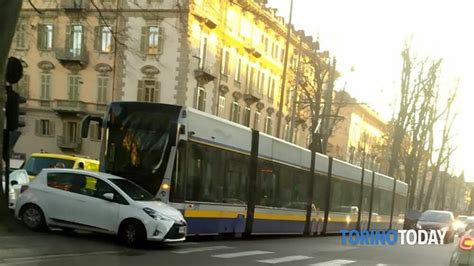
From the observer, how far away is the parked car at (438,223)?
31.1 metres

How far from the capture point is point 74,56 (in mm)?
47875

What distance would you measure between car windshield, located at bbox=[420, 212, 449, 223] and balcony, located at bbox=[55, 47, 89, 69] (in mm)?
28945

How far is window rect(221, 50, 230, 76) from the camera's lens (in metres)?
51.2

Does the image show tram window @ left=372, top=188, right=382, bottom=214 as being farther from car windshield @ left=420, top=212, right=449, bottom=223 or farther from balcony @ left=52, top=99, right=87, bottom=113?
balcony @ left=52, top=99, right=87, bottom=113

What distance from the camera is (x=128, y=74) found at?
1842 inches

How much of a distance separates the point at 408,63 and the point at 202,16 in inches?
627

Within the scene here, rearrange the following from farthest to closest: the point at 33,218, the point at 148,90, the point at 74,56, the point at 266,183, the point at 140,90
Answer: the point at 74,56 < the point at 148,90 < the point at 140,90 < the point at 266,183 < the point at 33,218

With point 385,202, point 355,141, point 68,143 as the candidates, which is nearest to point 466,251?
point 385,202

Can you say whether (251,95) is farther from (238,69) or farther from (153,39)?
(153,39)


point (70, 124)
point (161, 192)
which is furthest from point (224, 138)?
point (70, 124)

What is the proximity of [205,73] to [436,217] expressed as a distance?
21.5 m

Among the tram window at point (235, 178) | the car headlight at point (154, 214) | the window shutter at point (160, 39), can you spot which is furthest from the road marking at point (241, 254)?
the window shutter at point (160, 39)

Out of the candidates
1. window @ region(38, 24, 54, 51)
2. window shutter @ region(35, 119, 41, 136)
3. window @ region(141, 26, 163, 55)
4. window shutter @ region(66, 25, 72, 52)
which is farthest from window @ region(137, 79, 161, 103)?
window shutter @ region(35, 119, 41, 136)

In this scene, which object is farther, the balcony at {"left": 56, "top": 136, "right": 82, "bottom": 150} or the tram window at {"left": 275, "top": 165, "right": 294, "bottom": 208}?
the balcony at {"left": 56, "top": 136, "right": 82, "bottom": 150}
